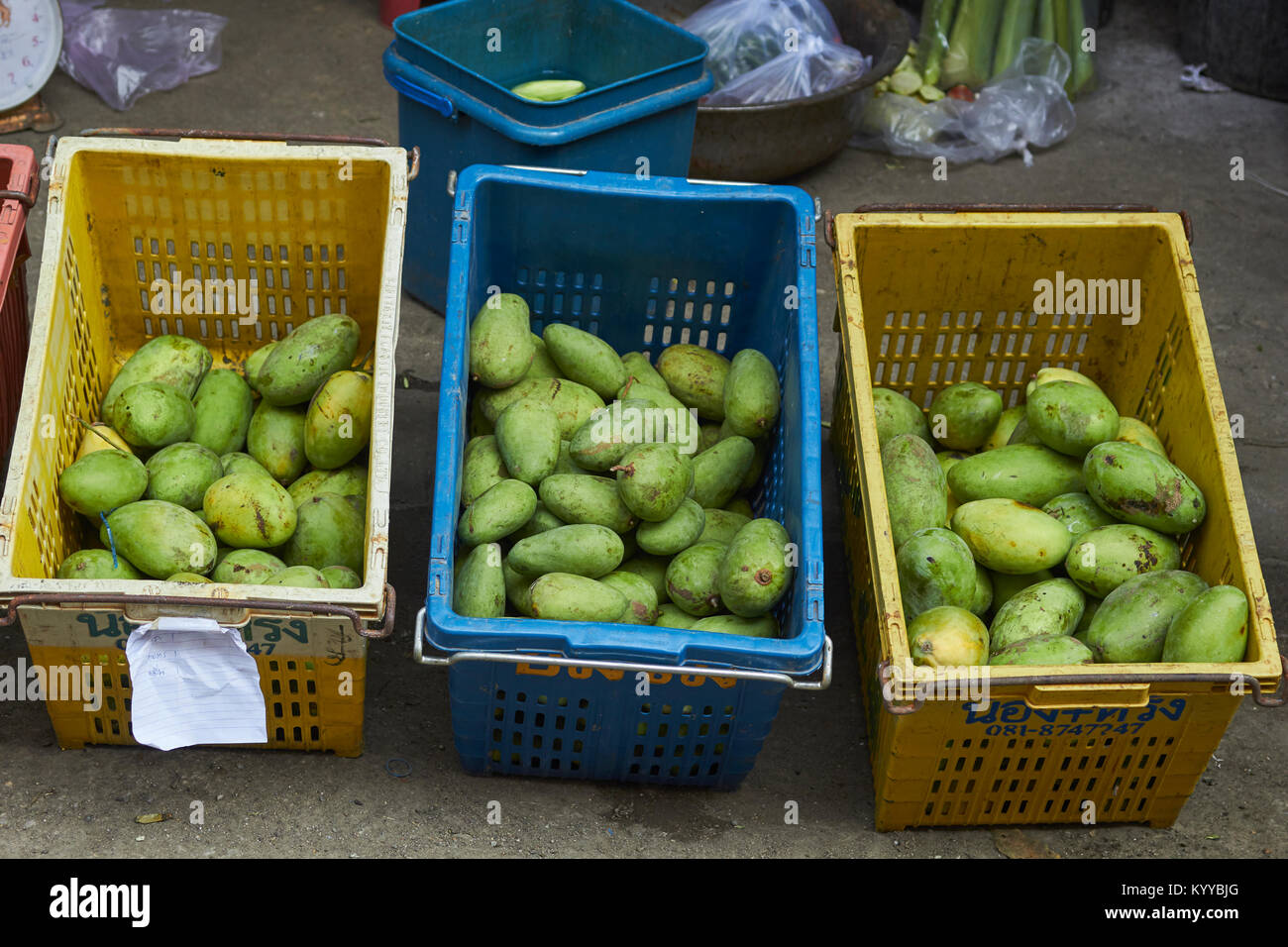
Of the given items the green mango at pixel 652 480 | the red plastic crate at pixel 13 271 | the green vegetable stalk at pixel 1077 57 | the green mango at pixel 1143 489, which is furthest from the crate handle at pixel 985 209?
the green vegetable stalk at pixel 1077 57

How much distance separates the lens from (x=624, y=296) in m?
2.61

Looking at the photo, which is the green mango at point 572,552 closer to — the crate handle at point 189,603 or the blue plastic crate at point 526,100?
the crate handle at point 189,603

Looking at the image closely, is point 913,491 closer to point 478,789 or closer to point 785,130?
point 478,789

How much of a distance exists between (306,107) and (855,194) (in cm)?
184

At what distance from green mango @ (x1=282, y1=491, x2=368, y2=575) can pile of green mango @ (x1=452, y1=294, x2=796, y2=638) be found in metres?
0.20

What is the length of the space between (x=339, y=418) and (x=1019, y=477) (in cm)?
130

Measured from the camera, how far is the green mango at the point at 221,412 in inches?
92.1

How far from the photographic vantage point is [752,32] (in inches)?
153

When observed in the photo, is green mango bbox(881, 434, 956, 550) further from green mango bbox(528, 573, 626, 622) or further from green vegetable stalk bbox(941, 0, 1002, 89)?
green vegetable stalk bbox(941, 0, 1002, 89)

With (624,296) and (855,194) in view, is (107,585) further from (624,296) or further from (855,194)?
(855,194)

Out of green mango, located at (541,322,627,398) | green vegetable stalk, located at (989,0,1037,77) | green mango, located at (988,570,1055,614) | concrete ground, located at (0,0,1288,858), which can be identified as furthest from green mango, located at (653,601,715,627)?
green vegetable stalk, located at (989,0,1037,77)

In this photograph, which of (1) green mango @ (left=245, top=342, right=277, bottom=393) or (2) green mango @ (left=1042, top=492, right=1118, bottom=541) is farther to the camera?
(1) green mango @ (left=245, top=342, right=277, bottom=393)

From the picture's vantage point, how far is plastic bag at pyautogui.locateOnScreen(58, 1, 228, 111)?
13.0 ft

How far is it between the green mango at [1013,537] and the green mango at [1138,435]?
0.32 m
